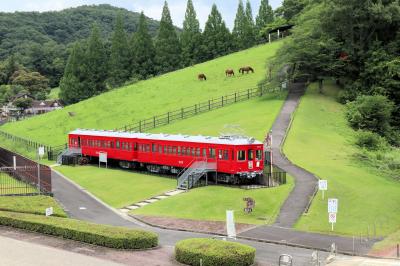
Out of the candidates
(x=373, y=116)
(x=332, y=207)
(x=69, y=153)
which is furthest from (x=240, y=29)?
(x=332, y=207)

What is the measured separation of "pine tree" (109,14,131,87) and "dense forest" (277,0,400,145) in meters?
42.8

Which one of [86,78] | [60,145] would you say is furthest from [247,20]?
[60,145]

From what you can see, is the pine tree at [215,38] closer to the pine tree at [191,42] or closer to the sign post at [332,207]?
the pine tree at [191,42]

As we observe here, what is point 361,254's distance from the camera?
2153 centimetres

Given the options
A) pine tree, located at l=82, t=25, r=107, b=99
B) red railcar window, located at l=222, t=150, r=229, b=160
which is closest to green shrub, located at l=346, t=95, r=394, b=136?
red railcar window, located at l=222, t=150, r=229, b=160

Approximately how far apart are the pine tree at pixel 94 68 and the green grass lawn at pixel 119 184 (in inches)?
2154

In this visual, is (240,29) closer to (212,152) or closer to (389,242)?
(212,152)

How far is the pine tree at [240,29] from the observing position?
10869 cm

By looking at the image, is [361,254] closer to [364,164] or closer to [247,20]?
[364,164]

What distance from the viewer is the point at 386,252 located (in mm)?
21594

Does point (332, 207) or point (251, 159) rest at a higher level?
point (251, 159)

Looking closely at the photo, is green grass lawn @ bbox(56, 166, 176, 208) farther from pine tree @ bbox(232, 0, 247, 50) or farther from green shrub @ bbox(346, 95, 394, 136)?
pine tree @ bbox(232, 0, 247, 50)

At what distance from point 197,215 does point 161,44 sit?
73.6 m

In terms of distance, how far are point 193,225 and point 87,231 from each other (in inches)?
267
